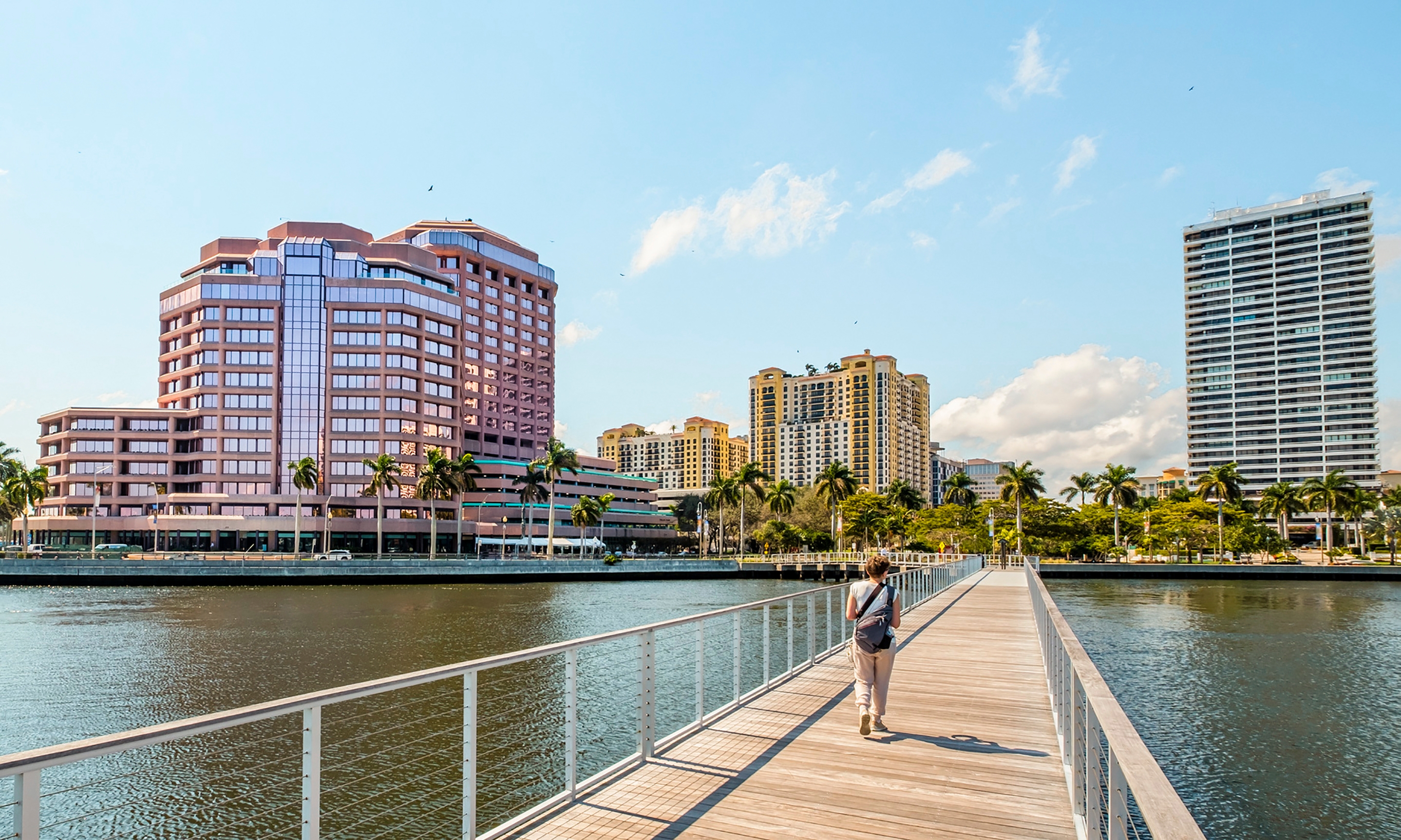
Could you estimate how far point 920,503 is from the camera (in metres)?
138

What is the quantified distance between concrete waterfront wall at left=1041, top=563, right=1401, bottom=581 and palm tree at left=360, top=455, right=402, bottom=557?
6744cm

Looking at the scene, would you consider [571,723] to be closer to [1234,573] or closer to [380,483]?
[1234,573]

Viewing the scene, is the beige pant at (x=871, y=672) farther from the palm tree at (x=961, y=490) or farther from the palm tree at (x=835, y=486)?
the palm tree at (x=961, y=490)

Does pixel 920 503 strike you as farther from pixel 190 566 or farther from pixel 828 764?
pixel 828 764

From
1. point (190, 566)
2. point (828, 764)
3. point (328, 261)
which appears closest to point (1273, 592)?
point (828, 764)

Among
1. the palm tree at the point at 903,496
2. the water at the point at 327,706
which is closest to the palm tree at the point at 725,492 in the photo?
the palm tree at the point at 903,496

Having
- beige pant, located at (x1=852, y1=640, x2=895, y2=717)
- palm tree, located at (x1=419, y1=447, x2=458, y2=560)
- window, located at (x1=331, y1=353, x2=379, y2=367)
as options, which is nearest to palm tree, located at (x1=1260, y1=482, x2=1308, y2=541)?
palm tree, located at (x1=419, y1=447, x2=458, y2=560)

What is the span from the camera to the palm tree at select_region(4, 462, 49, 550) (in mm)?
96500

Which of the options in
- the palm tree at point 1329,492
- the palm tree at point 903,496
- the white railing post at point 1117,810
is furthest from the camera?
the palm tree at point 903,496

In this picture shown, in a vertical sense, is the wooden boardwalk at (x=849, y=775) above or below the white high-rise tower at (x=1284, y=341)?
below

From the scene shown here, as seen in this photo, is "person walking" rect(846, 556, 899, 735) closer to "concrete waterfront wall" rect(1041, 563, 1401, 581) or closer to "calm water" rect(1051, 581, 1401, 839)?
"calm water" rect(1051, 581, 1401, 839)

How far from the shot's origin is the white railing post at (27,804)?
133 inches

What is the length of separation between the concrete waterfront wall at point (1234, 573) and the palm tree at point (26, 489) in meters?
106

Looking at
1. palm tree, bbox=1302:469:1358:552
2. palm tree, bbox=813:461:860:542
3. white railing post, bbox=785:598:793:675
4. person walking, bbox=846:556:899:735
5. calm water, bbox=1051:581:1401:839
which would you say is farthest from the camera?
palm tree, bbox=813:461:860:542
